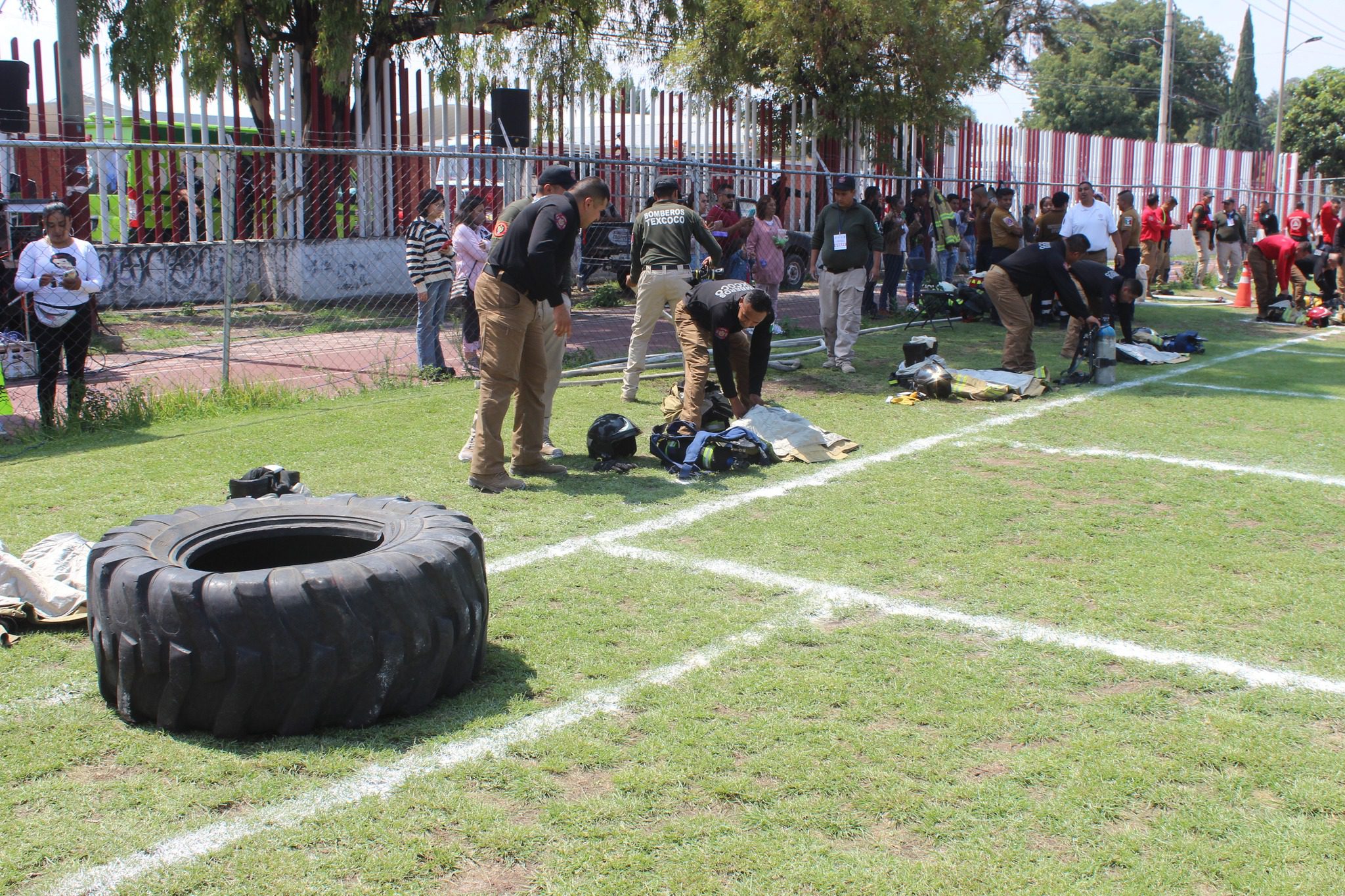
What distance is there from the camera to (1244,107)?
88938mm

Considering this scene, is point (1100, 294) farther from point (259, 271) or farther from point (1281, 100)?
point (1281, 100)

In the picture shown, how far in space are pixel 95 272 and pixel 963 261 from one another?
1569 centimetres

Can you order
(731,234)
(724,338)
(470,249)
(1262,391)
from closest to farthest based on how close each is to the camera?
(724,338) → (470,249) → (1262,391) → (731,234)

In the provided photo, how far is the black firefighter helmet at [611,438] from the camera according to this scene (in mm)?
7887

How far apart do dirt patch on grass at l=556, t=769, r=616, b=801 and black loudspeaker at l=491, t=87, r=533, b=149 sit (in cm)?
1667

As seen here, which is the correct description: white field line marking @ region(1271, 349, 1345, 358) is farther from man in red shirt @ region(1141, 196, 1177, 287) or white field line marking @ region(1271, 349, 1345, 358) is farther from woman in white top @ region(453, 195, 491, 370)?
woman in white top @ region(453, 195, 491, 370)

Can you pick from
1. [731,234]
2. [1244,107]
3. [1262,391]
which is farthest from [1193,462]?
[1244,107]

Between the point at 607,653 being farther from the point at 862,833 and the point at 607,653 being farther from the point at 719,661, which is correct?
the point at 862,833

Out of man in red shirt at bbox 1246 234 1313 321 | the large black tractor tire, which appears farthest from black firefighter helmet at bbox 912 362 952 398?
man in red shirt at bbox 1246 234 1313 321

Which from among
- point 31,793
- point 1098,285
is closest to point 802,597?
point 31,793

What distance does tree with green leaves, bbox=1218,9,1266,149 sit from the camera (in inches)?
3396

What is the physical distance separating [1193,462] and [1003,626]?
402cm

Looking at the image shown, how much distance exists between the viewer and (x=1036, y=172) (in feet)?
97.8

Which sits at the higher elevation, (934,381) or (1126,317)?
(1126,317)
